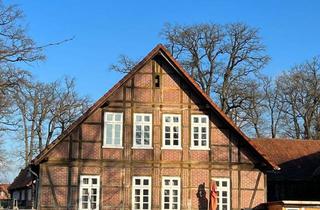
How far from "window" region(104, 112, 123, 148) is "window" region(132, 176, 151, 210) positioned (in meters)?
1.90

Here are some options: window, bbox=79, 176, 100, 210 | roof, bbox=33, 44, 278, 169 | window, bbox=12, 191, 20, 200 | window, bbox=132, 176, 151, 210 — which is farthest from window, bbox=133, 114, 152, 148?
window, bbox=12, 191, 20, 200

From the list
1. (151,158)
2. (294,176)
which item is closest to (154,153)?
(151,158)

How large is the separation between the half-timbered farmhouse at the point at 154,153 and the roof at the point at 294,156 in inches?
178

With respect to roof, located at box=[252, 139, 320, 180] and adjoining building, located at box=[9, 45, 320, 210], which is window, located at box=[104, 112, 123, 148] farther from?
roof, located at box=[252, 139, 320, 180]

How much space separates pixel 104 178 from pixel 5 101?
6486mm

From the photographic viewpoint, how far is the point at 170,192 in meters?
26.3

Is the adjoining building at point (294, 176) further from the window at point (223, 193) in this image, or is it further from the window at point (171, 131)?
the window at point (171, 131)

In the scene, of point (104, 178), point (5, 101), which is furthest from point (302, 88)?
point (5, 101)

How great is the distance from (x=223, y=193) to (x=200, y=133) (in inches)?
121

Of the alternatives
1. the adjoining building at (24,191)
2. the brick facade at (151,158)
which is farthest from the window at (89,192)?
the adjoining building at (24,191)

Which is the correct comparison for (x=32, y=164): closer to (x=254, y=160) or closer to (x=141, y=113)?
(x=141, y=113)

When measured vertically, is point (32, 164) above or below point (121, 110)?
below

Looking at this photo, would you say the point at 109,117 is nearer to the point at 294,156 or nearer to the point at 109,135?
the point at 109,135

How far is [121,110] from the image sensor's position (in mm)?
26891
